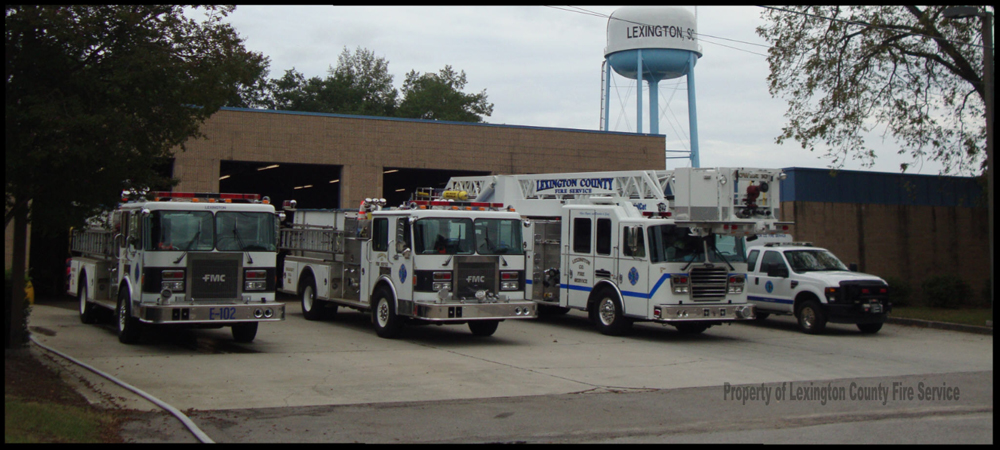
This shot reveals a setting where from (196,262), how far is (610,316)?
8104mm

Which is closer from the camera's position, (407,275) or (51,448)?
(51,448)

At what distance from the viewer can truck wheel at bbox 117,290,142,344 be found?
14.7 metres

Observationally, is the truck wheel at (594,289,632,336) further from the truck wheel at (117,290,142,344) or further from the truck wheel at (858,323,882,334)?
the truck wheel at (117,290,142,344)

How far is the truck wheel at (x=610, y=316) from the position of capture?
1712 centimetres

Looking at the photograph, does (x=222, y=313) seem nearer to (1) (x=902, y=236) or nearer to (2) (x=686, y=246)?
(2) (x=686, y=246)

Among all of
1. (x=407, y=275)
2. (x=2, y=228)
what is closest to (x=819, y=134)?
(x=407, y=275)

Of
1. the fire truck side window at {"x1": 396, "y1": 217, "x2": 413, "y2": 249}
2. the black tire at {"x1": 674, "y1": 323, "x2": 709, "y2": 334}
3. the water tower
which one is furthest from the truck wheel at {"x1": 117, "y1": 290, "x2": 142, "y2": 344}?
the water tower

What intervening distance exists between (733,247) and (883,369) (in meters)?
4.25

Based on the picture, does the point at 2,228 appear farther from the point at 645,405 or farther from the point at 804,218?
the point at 804,218

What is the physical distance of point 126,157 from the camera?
37.6 feet

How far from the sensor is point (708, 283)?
16.6m

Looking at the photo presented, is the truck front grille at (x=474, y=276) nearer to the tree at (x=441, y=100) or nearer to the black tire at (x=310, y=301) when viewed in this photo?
the black tire at (x=310, y=301)

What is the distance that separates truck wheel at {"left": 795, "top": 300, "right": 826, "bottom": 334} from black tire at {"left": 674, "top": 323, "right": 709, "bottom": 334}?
2254 millimetres

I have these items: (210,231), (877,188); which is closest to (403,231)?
(210,231)
